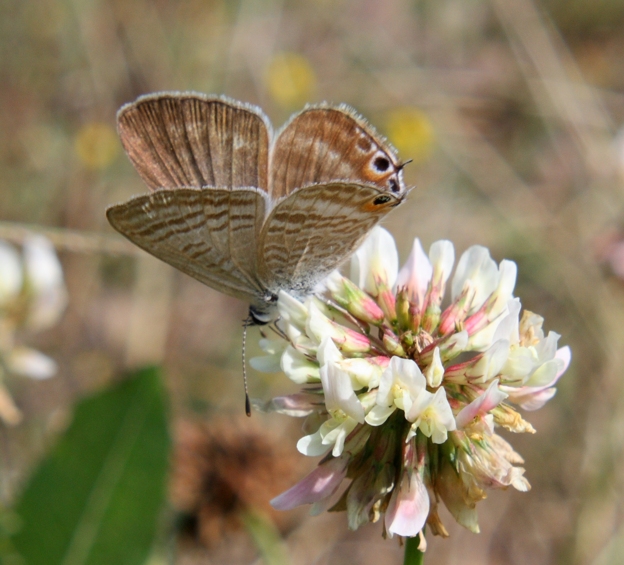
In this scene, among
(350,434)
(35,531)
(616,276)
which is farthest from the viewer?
(616,276)

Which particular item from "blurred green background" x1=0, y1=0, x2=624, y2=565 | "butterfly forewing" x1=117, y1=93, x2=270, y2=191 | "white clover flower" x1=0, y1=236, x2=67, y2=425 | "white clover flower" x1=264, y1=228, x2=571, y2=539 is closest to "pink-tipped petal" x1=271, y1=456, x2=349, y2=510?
"white clover flower" x1=264, y1=228, x2=571, y2=539

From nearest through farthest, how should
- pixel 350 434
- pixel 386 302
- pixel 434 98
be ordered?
pixel 350 434
pixel 386 302
pixel 434 98

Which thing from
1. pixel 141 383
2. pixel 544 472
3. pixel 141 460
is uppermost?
pixel 141 383

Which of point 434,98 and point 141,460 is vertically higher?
point 434,98

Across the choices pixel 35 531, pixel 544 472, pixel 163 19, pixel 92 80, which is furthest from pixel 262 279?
pixel 163 19

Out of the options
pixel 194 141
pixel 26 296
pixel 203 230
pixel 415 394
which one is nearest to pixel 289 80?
pixel 26 296

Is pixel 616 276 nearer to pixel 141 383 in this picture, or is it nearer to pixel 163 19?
pixel 141 383

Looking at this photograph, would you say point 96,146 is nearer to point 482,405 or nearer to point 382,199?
point 382,199
